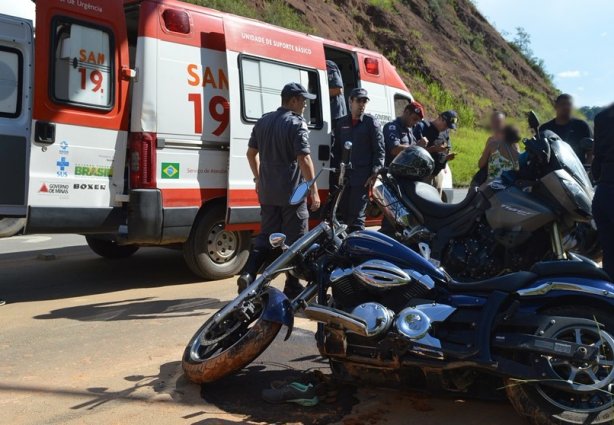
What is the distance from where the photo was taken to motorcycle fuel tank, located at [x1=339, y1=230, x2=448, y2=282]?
11.3 ft

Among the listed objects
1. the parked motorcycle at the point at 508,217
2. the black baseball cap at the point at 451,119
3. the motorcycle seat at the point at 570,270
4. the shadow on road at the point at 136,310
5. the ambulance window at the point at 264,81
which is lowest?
the shadow on road at the point at 136,310

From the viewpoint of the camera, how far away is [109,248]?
7.77 m

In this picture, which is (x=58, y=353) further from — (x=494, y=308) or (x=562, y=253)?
(x=562, y=253)

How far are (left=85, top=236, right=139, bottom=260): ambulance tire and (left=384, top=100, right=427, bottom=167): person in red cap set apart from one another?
3304 mm

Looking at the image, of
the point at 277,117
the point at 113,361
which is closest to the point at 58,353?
the point at 113,361

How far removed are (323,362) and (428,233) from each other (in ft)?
3.71

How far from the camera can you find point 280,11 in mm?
23344

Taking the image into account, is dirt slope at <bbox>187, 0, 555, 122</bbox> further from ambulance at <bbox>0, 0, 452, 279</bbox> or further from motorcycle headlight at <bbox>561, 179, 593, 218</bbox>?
motorcycle headlight at <bbox>561, 179, 593, 218</bbox>

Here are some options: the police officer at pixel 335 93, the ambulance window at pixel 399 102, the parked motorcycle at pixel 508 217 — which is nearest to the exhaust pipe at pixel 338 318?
the parked motorcycle at pixel 508 217

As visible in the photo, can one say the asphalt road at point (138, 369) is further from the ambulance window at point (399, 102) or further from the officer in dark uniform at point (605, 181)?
the ambulance window at point (399, 102)

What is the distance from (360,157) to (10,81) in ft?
10.9

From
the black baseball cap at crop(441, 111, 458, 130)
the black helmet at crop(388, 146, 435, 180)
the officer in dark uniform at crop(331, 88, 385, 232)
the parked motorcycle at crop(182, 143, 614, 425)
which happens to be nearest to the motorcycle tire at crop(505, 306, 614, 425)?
the parked motorcycle at crop(182, 143, 614, 425)

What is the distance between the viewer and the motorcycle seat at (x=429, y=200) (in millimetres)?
4504

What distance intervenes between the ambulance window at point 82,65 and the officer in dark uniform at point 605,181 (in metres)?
4.10
